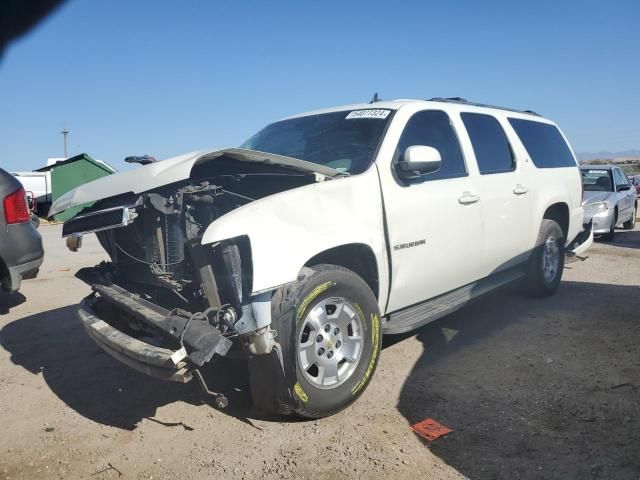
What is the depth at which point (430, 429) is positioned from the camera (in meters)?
3.15

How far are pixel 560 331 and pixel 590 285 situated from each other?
94.1 inches

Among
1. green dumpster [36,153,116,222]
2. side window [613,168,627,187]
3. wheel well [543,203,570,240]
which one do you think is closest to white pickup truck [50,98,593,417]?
wheel well [543,203,570,240]

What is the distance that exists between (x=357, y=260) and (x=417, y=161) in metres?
0.83

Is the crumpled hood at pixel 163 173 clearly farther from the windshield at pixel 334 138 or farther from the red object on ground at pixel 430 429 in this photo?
the red object on ground at pixel 430 429

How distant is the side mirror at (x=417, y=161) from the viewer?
368 centimetres

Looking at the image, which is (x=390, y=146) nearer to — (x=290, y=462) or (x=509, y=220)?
(x=509, y=220)

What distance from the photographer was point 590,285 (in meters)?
6.94

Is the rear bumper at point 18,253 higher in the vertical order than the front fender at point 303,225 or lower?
lower

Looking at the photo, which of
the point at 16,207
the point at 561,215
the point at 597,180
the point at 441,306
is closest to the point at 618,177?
the point at 597,180

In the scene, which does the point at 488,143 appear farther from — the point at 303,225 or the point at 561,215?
the point at 303,225

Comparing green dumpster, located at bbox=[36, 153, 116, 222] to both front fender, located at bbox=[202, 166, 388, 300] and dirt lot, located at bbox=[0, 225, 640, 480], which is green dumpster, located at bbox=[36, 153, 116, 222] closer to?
dirt lot, located at bbox=[0, 225, 640, 480]

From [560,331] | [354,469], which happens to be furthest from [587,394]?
Answer: [354,469]

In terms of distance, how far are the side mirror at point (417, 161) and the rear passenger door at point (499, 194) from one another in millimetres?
1021

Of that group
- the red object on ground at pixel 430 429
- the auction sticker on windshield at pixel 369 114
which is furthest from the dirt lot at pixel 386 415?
the auction sticker on windshield at pixel 369 114
